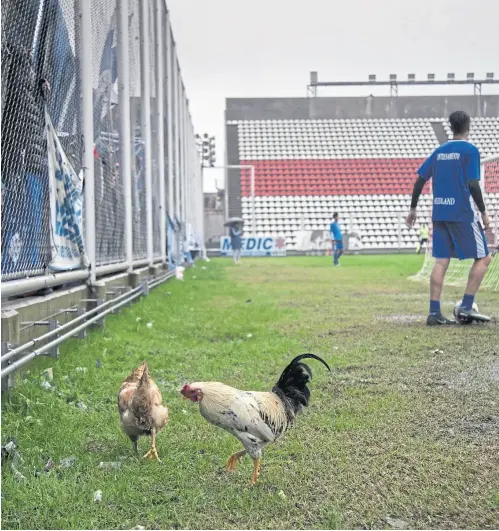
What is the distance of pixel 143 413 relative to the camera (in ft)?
8.63

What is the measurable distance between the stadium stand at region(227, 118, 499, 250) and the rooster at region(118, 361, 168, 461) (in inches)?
1292

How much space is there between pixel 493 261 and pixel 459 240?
17.2 ft

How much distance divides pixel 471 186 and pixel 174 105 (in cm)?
935

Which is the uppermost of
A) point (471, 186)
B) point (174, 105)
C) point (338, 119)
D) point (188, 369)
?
point (338, 119)

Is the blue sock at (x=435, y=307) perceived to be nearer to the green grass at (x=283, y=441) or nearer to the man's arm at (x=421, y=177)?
the green grass at (x=283, y=441)

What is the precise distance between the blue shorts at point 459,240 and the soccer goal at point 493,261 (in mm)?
3992

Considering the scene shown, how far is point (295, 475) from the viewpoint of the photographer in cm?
240

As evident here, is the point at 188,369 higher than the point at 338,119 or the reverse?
the reverse

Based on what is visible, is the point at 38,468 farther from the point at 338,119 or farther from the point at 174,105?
the point at 338,119

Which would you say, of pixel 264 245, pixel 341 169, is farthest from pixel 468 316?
pixel 341 169

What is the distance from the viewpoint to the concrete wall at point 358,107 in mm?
46125

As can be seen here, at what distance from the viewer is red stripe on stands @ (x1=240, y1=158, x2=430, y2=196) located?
134 ft

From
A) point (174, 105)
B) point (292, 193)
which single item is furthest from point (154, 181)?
point (292, 193)

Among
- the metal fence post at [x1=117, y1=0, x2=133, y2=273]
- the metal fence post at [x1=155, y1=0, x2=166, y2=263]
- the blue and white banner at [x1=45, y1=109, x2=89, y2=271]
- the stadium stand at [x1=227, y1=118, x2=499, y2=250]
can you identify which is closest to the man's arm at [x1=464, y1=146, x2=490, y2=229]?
the blue and white banner at [x1=45, y1=109, x2=89, y2=271]
